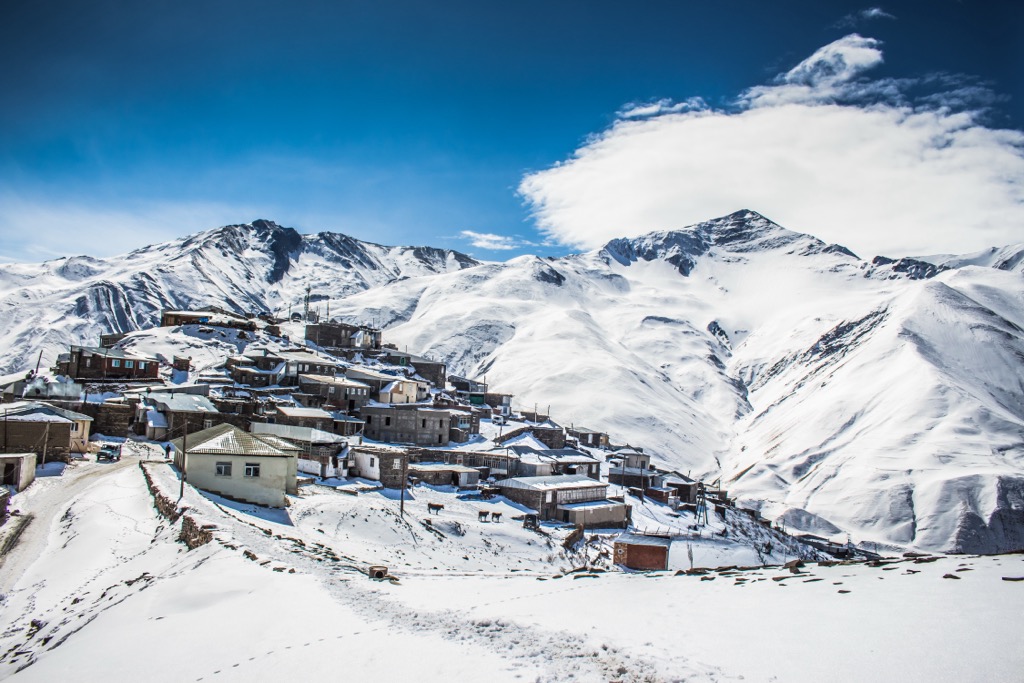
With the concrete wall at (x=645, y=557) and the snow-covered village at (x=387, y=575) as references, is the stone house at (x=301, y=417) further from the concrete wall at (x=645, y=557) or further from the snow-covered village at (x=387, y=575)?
the concrete wall at (x=645, y=557)

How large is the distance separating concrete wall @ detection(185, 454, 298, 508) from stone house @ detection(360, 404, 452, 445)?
33.4 metres

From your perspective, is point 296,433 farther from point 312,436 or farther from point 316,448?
point 316,448

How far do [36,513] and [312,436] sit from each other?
2286 cm

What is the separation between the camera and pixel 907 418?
118 m

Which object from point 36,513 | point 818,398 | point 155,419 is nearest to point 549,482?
point 155,419

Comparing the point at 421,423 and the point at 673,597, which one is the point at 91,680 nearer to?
the point at 673,597

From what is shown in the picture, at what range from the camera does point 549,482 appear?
49938 millimetres

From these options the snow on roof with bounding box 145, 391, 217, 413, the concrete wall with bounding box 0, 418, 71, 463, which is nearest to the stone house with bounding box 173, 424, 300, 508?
the concrete wall with bounding box 0, 418, 71, 463

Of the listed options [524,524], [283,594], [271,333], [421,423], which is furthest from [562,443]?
[283,594]

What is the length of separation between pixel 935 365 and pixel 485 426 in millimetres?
117096

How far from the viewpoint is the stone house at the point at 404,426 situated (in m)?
62.1

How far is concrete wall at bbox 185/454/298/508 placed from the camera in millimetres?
28266


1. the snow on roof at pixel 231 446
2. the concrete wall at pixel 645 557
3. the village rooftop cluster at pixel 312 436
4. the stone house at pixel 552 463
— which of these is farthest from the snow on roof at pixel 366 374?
the concrete wall at pixel 645 557

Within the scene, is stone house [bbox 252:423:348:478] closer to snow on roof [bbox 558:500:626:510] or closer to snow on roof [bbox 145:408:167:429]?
snow on roof [bbox 145:408:167:429]
